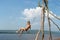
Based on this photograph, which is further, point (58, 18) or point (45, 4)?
point (58, 18)

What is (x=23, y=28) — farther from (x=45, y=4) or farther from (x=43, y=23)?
(x=45, y=4)

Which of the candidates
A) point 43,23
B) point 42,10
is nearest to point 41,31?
point 43,23

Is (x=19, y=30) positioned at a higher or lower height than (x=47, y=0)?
lower

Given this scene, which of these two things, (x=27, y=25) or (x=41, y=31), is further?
(x=41, y=31)

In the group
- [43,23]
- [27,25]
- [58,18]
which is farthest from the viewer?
[58,18]

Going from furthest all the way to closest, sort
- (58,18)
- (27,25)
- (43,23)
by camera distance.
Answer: (58,18) < (43,23) < (27,25)

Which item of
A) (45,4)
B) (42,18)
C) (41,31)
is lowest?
(41,31)

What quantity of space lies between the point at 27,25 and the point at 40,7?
1.69 meters

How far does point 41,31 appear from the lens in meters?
9.98

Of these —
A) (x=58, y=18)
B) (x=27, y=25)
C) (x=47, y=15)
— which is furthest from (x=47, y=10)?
(x=27, y=25)

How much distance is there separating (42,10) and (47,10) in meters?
0.40

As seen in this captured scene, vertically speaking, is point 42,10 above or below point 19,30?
above

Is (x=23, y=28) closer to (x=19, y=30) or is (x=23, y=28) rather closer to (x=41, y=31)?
(x=19, y=30)

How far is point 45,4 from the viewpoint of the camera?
10.2 meters
